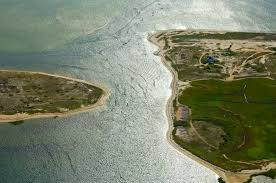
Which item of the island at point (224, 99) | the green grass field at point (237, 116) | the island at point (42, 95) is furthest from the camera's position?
the island at point (42, 95)

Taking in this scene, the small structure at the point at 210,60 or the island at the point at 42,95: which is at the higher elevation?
the small structure at the point at 210,60

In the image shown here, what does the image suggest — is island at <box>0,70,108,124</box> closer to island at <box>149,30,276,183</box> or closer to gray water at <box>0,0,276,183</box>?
gray water at <box>0,0,276,183</box>

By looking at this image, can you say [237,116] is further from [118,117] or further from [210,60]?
[118,117]

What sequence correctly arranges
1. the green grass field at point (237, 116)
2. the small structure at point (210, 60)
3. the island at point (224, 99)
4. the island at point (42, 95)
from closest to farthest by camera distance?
the island at point (224, 99) < the green grass field at point (237, 116) < the island at point (42, 95) < the small structure at point (210, 60)

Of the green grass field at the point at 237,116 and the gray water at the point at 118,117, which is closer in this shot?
the gray water at the point at 118,117

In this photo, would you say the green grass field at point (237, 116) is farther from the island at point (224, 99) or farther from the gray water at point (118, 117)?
the gray water at point (118, 117)

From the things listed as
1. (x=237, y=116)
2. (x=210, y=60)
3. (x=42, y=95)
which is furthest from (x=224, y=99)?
(x=42, y=95)

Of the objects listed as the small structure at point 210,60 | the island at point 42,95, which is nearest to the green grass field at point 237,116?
the small structure at point 210,60
